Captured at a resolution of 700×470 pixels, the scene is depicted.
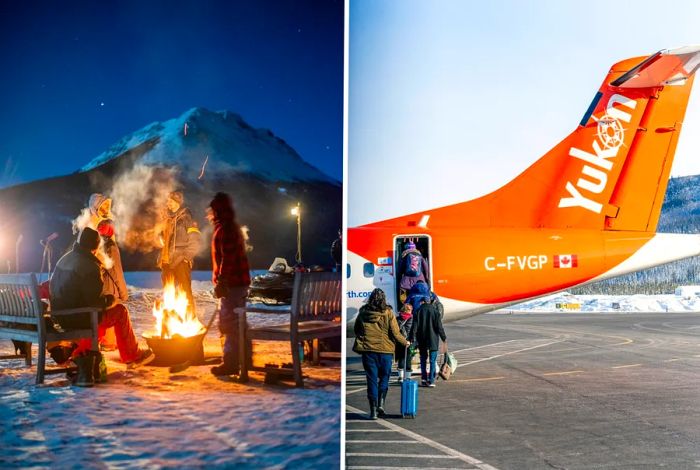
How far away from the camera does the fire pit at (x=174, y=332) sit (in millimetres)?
3451

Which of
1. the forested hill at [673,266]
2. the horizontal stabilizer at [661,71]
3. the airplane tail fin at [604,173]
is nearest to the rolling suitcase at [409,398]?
the airplane tail fin at [604,173]

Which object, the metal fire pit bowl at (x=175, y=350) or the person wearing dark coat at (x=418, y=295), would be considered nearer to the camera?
the metal fire pit bowl at (x=175, y=350)

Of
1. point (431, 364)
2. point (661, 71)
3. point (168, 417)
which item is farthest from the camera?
point (661, 71)

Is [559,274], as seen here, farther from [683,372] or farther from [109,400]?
[109,400]

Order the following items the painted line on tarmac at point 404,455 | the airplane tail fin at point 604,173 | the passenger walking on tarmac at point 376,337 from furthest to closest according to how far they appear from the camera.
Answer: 1. the airplane tail fin at point 604,173
2. the passenger walking on tarmac at point 376,337
3. the painted line on tarmac at point 404,455

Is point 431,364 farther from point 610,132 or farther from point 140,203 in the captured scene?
point 140,203

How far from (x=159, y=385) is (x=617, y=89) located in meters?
10.4

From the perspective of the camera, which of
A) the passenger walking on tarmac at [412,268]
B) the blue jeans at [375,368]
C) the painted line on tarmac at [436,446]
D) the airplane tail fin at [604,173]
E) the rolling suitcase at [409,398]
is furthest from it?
the airplane tail fin at [604,173]

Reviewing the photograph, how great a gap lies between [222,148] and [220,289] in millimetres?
690

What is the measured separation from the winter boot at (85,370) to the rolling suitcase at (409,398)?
4.08 meters

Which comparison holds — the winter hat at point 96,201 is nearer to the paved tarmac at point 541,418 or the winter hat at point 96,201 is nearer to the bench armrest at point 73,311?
the bench armrest at point 73,311

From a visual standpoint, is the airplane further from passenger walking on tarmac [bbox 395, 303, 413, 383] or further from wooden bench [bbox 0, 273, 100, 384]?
wooden bench [bbox 0, 273, 100, 384]

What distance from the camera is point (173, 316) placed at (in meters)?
3.49

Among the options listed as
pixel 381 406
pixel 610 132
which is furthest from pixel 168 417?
pixel 610 132
